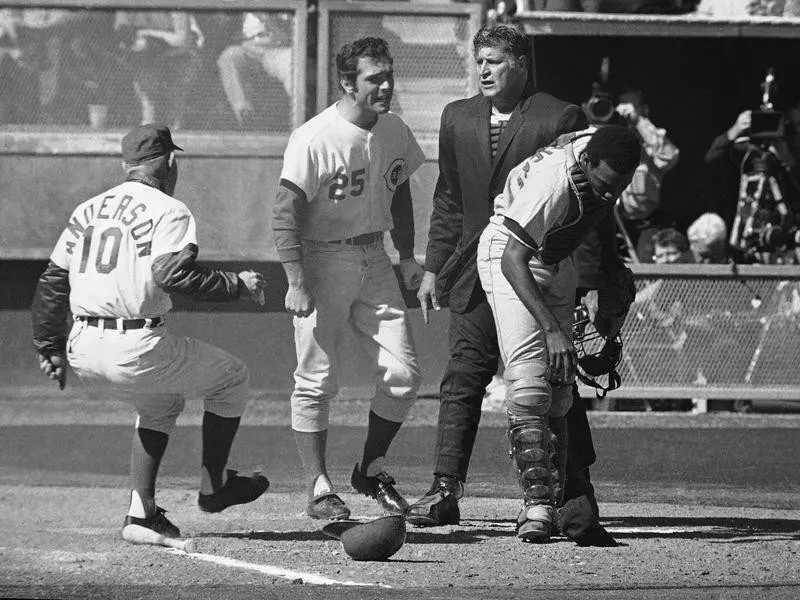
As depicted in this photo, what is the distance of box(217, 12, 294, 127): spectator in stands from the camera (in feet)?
36.0

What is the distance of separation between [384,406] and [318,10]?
15.3ft

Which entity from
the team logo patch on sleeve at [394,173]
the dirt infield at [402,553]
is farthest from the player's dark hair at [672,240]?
the team logo patch on sleeve at [394,173]

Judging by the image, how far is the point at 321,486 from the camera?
6863 mm

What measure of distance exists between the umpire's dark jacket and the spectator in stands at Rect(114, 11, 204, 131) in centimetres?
432

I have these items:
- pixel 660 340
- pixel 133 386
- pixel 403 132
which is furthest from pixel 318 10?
pixel 133 386

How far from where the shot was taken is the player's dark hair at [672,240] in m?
10.9

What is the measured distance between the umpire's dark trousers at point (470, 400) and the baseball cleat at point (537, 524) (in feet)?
1.46

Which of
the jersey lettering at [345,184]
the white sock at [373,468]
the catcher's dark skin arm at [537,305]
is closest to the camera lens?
the catcher's dark skin arm at [537,305]

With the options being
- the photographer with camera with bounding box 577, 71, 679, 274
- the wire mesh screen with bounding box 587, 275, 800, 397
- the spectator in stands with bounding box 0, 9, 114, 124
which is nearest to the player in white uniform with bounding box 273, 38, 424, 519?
the wire mesh screen with bounding box 587, 275, 800, 397

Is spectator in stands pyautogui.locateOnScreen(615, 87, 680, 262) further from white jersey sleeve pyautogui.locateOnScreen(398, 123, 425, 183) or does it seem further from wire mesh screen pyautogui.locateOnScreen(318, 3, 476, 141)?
white jersey sleeve pyautogui.locateOnScreen(398, 123, 425, 183)

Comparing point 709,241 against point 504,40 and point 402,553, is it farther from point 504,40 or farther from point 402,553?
point 402,553

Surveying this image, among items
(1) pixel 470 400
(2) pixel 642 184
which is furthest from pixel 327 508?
(2) pixel 642 184

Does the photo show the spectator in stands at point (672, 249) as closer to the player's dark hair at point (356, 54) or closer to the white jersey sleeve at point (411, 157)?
the white jersey sleeve at point (411, 157)

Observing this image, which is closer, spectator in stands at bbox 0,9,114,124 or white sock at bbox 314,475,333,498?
white sock at bbox 314,475,333,498
